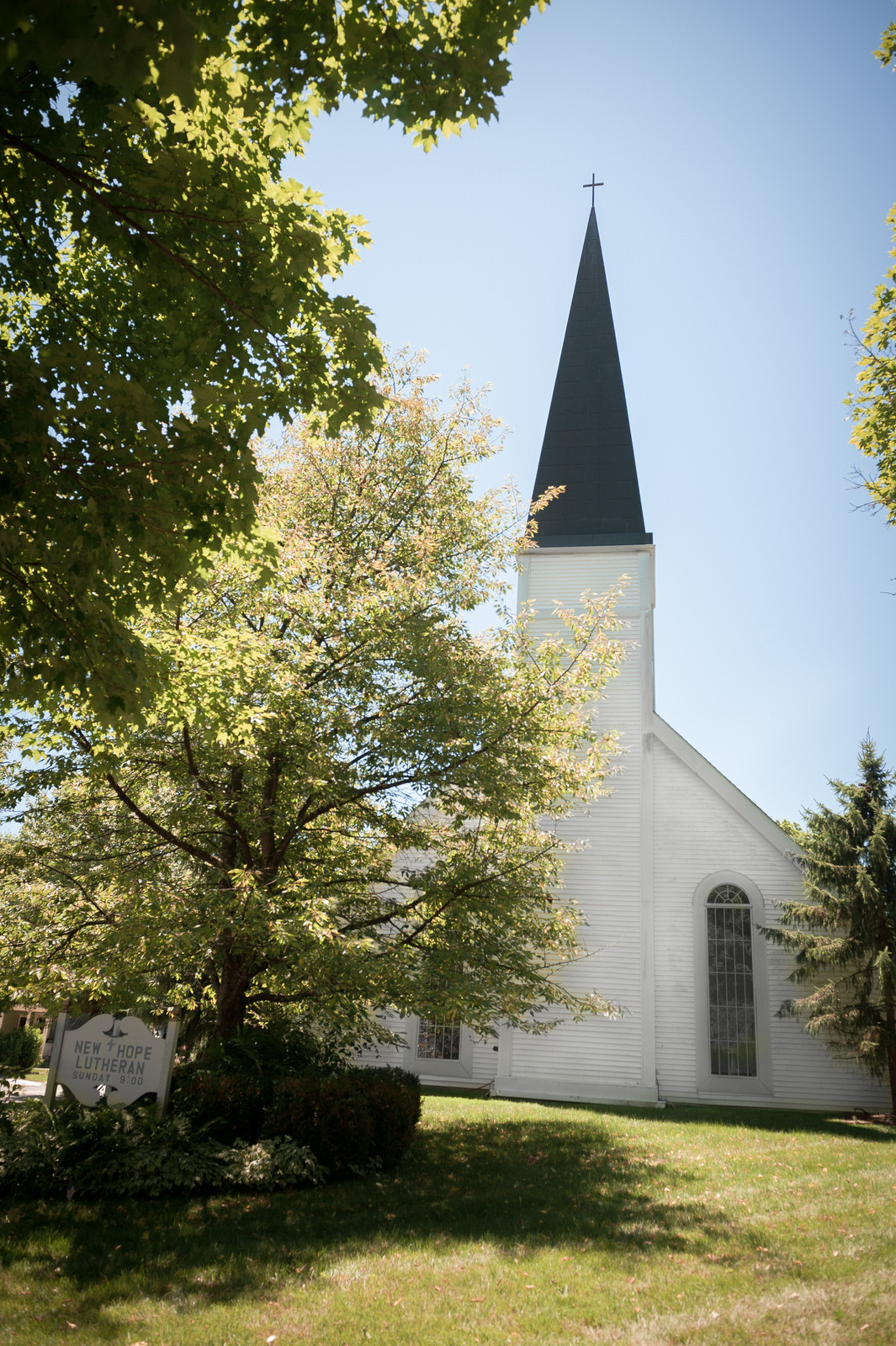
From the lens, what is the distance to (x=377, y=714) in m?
10.2

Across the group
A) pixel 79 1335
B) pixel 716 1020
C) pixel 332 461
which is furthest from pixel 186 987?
pixel 716 1020

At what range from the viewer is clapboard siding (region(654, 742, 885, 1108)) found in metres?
16.8

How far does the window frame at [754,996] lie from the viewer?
17.0 metres

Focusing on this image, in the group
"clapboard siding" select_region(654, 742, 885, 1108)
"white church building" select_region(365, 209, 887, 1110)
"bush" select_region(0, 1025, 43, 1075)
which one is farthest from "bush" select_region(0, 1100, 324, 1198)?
"bush" select_region(0, 1025, 43, 1075)

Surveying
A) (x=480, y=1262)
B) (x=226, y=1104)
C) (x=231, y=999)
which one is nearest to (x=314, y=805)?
(x=231, y=999)

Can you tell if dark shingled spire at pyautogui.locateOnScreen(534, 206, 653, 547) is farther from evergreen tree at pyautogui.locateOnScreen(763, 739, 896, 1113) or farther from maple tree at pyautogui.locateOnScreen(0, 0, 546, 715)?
maple tree at pyautogui.locateOnScreen(0, 0, 546, 715)

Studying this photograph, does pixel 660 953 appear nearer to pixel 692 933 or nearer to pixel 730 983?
pixel 692 933

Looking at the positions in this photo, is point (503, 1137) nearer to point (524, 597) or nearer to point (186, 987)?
point (186, 987)

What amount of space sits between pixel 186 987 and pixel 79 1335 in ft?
18.6

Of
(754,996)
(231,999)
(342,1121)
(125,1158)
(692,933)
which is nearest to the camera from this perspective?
(125,1158)

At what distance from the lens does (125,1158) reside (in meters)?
7.74

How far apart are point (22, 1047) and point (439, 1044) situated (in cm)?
1177

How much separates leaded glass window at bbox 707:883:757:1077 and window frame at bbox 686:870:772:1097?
9 centimetres

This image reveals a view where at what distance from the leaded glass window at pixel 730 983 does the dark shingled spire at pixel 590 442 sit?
336 inches
